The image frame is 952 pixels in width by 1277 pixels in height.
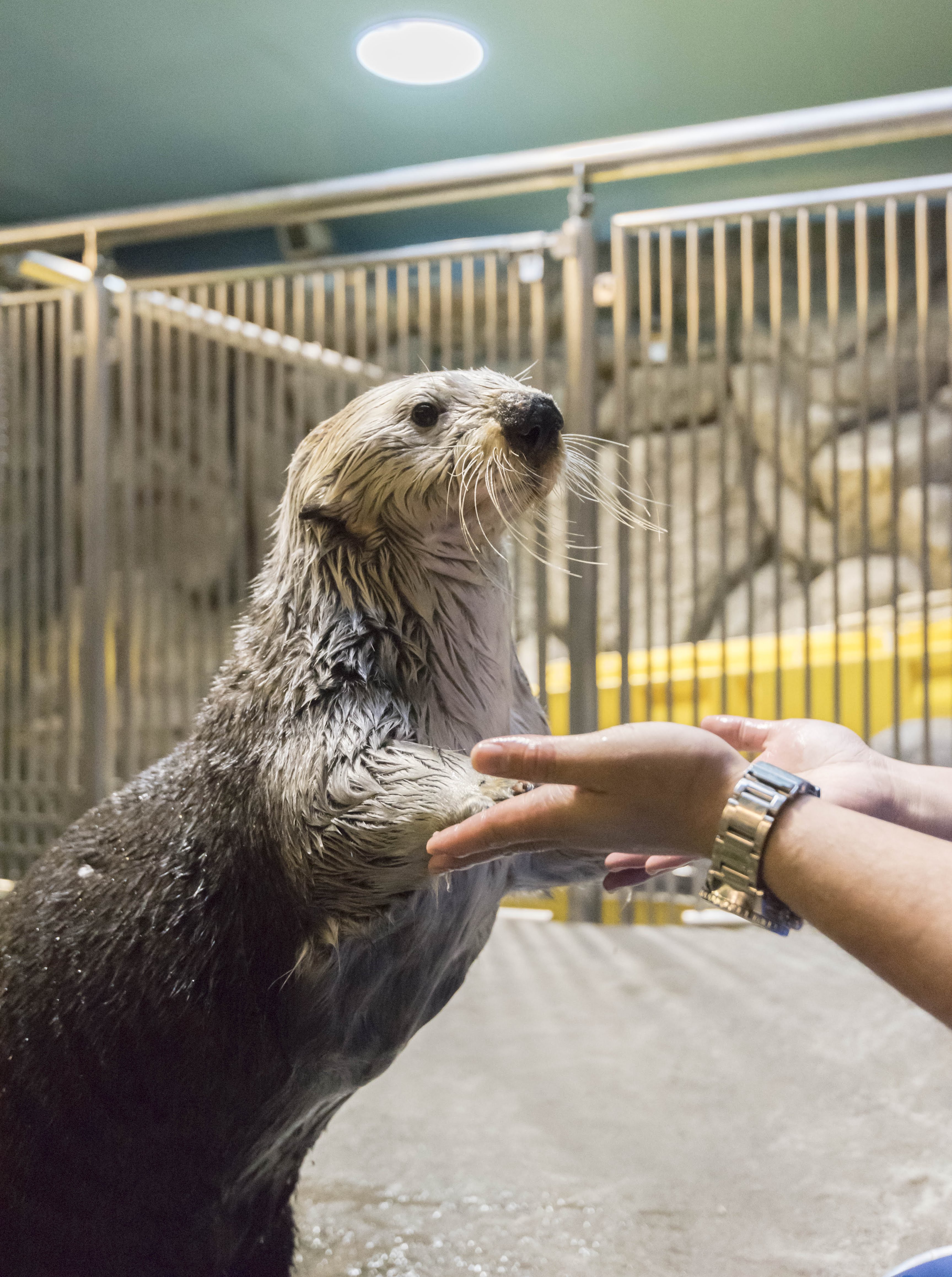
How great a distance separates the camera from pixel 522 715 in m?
1.37

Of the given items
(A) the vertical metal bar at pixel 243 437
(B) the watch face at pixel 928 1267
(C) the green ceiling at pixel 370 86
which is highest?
(C) the green ceiling at pixel 370 86

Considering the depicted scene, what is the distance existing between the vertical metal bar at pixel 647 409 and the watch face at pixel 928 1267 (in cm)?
191

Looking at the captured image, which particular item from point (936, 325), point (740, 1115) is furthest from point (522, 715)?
point (936, 325)

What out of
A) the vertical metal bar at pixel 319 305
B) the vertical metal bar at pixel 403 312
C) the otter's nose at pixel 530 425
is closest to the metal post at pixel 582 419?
the vertical metal bar at pixel 403 312

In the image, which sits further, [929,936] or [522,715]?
[522,715]

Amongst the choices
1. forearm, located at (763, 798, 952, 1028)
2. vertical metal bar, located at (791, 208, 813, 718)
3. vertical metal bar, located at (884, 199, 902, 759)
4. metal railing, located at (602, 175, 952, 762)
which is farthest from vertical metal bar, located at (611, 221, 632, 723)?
forearm, located at (763, 798, 952, 1028)

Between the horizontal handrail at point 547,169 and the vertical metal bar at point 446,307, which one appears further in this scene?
the vertical metal bar at point 446,307

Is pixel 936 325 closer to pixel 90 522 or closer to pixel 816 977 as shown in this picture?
pixel 816 977

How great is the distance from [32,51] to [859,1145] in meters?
3.07

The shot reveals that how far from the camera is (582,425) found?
10.4ft

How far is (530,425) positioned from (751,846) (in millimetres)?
521

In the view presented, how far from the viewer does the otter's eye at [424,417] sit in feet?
4.02

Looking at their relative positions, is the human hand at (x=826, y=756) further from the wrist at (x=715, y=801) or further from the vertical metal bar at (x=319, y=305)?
the vertical metal bar at (x=319, y=305)

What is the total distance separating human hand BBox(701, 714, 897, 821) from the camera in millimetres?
1128
